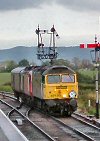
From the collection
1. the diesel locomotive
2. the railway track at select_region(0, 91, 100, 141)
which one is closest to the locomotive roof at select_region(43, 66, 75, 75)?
the diesel locomotive

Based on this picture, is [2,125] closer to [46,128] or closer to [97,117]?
[46,128]

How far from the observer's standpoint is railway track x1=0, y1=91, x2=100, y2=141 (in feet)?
58.4

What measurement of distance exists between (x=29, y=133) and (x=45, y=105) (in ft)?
25.0

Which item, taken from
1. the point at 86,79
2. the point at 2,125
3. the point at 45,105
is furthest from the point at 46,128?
the point at 86,79

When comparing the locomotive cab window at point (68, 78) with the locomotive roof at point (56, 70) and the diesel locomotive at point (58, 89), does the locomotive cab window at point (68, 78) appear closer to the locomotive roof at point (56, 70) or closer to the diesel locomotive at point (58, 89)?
the diesel locomotive at point (58, 89)

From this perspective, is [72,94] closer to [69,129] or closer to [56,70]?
[56,70]

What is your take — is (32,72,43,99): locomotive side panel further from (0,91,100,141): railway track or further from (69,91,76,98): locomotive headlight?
(69,91,76,98): locomotive headlight

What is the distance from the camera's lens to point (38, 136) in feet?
59.8

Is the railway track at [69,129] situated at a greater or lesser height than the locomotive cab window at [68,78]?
lesser

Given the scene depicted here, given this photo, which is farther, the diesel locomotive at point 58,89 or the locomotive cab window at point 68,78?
the locomotive cab window at point 68,78

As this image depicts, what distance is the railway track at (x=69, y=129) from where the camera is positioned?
701 inches

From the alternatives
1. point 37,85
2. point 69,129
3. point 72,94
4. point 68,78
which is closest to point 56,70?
point 68,78

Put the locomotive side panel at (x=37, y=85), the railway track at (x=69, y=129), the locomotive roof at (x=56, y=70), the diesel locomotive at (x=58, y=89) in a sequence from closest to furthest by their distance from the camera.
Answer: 1. the railway track at (x=69, y=129)
2. the diesel locomotive at (x=58, y=89)
3. the locomotive roof at (x=56, y=70)
4. the locomotive side panel at (x=37, y=85)

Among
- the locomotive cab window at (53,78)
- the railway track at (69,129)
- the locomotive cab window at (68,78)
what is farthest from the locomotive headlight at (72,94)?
the railway track at (69,129)
